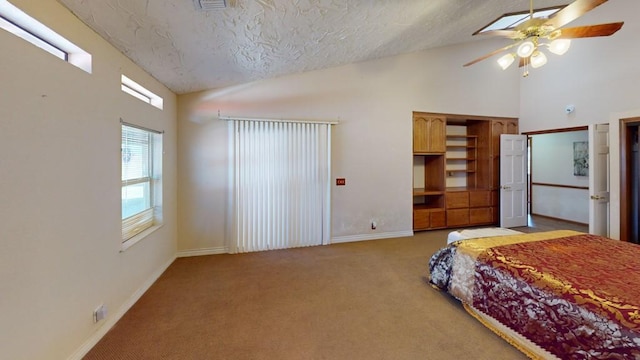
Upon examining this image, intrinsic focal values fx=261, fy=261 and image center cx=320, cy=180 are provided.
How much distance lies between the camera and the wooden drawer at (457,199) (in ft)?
17.0

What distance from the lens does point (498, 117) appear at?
551 cm

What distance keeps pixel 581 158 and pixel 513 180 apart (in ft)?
5.47

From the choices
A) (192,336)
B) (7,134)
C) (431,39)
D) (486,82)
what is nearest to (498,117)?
(486,82)

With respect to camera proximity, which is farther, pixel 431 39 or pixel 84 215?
pixel 431 39

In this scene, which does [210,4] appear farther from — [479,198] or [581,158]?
[581,158]

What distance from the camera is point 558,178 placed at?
614 cm

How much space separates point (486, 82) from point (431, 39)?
191cm

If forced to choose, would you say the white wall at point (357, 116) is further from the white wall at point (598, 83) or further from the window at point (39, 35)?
the window at point (39, 35)

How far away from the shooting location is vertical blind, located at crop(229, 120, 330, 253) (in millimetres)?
3975

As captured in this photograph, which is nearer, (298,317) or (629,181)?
(298,317)

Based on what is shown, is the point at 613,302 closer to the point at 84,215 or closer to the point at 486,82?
the point at 84,215

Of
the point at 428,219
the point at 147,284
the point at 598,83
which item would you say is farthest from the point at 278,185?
the point at 598,83

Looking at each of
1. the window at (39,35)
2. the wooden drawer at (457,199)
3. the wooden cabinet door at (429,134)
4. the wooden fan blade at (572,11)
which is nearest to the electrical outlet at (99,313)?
the window at (39,35)

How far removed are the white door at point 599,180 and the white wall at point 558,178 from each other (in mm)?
1786
